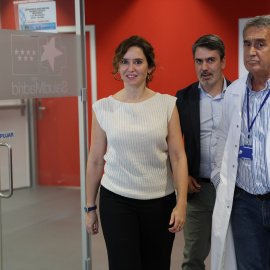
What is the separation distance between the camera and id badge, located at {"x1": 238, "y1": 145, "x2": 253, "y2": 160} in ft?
6.95

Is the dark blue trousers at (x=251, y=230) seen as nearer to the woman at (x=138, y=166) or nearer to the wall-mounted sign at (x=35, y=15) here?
the woman at (x=138, y=166)

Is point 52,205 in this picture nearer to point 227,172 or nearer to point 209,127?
point 209,127

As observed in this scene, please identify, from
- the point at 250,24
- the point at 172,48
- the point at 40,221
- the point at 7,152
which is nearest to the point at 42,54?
the point at 7,152

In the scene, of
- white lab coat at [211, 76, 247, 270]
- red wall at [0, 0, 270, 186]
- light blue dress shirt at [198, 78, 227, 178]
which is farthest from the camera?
red wall at [0, 0, 270, 186]

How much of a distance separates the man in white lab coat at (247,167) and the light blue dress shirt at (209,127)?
0.95 ft

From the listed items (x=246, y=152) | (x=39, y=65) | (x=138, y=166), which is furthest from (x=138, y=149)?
(x=39, y=65)

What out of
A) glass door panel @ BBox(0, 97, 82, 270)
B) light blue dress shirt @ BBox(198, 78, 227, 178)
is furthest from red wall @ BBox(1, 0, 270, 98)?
light blue dress shirt @ BBox(198, 78, 227, 178)

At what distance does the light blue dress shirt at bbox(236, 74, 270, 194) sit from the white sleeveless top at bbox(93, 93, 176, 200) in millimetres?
390

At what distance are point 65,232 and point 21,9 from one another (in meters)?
1.53

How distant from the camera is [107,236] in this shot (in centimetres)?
232

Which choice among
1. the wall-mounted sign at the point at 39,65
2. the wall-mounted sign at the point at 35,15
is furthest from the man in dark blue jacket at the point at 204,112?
the wall-mounted sign at the point at 35,15

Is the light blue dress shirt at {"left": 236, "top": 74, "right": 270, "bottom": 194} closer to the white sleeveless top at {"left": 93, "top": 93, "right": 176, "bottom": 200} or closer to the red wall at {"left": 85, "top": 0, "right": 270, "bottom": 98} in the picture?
the white sleeveless top at {"left": 93, "top": 93, "right": 176, "bottom": 200}

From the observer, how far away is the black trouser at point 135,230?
227 cm

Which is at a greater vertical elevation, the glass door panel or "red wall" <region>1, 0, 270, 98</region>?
"red wall" <region>1, 0, 270, 98</region>
